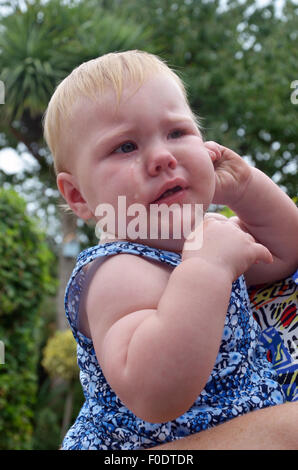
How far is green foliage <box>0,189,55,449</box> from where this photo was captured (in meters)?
4.84

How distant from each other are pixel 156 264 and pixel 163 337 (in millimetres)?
306

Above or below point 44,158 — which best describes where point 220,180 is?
above

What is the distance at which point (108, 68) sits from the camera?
1.47 metres

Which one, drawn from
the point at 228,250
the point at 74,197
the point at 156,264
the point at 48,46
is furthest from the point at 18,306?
the point at 48,46

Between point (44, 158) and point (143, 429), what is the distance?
53.5 ft

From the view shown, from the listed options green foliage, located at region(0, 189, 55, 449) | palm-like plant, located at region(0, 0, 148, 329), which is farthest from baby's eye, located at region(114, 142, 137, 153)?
palm-like plant, located at region(0, 0, 148, 329)

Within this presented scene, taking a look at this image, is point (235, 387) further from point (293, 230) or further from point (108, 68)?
point (108, 68)

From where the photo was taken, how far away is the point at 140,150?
132 cm

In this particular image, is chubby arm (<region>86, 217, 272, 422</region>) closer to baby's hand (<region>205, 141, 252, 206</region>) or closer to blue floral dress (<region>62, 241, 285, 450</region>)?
blue floral dress (<region>62, 241, 285, 450</region>)

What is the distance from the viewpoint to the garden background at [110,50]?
1155cm

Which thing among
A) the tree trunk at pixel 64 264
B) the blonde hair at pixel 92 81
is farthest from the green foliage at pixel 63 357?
the blonde hair at pixel 92 81

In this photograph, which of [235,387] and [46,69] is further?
[46,69]

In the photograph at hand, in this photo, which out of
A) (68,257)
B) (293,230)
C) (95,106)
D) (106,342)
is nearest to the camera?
(106,342)
